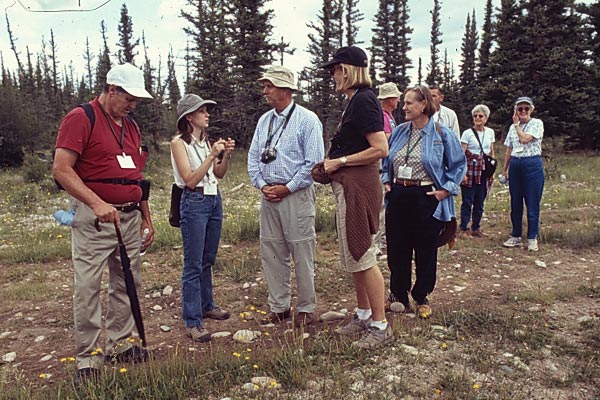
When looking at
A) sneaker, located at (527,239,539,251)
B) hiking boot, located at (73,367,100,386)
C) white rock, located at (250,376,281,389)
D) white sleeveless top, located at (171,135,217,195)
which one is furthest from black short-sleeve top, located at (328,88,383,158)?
sneaker, located at (527,239,539,251)

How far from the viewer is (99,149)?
3512 mm

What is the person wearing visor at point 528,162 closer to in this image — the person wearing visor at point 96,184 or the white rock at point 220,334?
the white rock at point 220,334

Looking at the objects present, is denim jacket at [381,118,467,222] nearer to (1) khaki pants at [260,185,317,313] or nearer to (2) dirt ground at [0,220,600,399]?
(2) dirt ground at [0,220,600,399]

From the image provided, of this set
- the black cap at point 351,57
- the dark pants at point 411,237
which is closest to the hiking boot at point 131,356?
the dark pants at point 411,237

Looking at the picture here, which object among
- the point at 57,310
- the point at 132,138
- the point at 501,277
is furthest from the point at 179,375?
the point at 501,277

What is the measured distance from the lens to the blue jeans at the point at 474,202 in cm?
805

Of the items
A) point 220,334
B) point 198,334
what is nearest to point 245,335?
point 220,334

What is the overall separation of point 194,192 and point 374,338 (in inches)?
81.9

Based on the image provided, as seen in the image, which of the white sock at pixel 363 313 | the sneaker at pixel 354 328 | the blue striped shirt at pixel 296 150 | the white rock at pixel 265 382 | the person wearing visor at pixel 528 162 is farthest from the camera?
the person wearing visor at pixel 528 162

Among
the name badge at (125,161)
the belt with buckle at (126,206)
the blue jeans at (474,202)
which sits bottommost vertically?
the blue jeans at (474,202)

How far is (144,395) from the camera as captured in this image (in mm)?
3010

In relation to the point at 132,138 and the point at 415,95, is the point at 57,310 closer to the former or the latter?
the point at 132,138

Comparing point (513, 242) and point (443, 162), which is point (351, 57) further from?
point (513, 242)

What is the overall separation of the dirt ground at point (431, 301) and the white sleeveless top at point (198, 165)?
1421 millimetres
